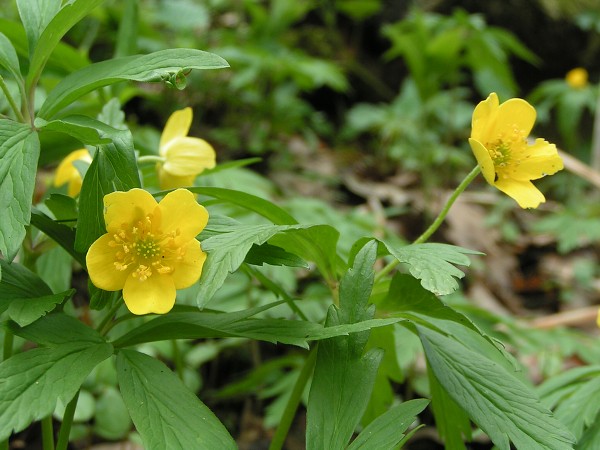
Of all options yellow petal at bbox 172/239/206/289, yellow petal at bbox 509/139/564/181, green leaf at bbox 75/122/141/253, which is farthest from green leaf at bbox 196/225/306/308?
yellow petal at bbox 509/139/564/181

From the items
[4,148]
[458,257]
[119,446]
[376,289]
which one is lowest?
[119,446]

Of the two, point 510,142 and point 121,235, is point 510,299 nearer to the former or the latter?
point 510,142

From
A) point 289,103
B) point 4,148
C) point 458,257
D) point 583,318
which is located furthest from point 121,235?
point 289,103

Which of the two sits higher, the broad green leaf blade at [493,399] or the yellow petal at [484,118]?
the yellow petal at [484,118]

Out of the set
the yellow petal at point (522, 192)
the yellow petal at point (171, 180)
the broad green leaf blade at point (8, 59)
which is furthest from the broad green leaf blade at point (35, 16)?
the yellow petal at point (522, 192)

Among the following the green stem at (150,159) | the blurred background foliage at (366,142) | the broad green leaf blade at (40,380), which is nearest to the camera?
the broad green leaf blade at (40,380)

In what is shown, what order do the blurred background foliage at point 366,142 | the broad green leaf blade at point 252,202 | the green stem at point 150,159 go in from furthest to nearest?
the blurred background foliage at point 366,142, the green stem at point 150,159, the broad green leaf blade at point 252,202

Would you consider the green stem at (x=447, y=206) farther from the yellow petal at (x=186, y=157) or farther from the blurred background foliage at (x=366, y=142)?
the yellow petal at (x=186, y=157)
